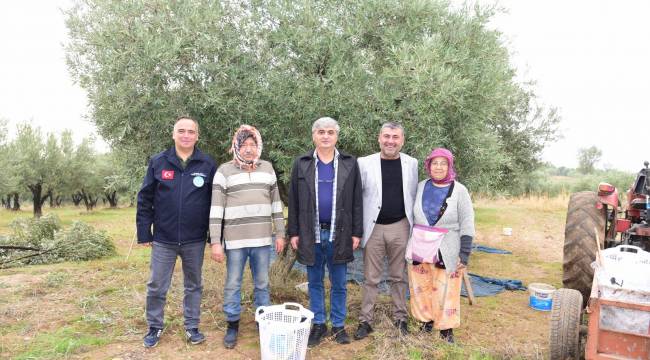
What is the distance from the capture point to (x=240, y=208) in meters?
4.30

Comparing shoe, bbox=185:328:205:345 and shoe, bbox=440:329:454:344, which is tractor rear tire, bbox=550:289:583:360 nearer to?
shoe, bbox=440:329:454:344

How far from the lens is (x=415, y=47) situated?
4965 millimetres

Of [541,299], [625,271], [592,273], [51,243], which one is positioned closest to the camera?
[625,271]

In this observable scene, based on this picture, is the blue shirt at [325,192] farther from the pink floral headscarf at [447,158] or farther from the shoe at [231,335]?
the shoe at [231,335]

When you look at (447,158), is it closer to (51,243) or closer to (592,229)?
(592,229)

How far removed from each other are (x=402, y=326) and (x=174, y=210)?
2.61 metres

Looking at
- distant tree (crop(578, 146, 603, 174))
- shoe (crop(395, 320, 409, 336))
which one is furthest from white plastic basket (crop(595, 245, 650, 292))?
distant tree (crop(578, 146, 603, 174))

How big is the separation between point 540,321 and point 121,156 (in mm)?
6112

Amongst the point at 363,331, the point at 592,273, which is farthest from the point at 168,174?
the point at 592,273

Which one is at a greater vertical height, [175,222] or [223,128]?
[223,128]

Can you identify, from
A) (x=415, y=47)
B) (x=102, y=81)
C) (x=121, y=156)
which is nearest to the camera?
(x=415, y=47)

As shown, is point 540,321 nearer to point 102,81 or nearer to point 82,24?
point 102,81

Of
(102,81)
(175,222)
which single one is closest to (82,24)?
(102,81)

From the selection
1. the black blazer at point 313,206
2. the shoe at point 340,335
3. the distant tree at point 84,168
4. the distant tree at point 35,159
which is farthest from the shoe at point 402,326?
the distant tree at point 84,168
